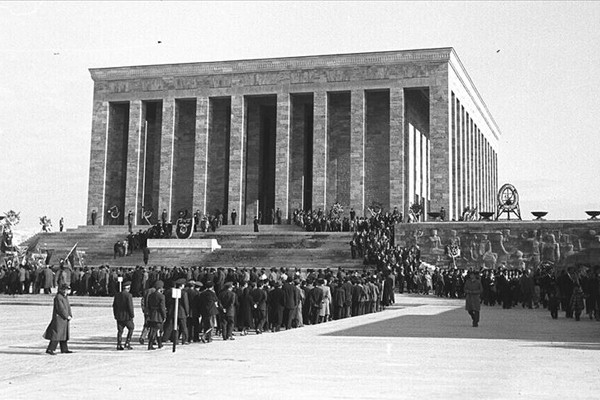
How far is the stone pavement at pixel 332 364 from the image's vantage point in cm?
796

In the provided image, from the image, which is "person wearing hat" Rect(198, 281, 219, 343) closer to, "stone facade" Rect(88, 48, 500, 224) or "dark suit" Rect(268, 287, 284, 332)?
"dark suit" Rect(268, 287, 284, 332)

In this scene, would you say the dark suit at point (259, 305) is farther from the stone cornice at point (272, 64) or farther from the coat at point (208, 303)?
the stone cornice at point (272, 64)

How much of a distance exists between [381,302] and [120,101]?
3043cm

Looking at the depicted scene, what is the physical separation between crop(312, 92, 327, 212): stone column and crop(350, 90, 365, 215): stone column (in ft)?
5.18

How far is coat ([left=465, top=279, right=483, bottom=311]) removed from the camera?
1630 centimetres

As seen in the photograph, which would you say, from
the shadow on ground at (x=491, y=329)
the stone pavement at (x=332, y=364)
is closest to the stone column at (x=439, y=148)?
the shadow on ground at (x=491, y=329)

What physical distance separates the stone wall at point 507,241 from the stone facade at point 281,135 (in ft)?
26.1

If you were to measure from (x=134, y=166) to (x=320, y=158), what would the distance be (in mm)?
11792

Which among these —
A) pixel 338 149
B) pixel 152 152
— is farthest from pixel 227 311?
pixel 152 152

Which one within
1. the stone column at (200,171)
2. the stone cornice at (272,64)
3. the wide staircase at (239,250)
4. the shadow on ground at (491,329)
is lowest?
the shadow on ground at (491,329)

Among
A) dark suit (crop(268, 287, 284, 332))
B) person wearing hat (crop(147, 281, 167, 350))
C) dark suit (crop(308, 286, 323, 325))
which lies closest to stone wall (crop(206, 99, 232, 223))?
dark suit (crop(308, 286, 323, 325))

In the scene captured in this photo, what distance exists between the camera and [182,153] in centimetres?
4831

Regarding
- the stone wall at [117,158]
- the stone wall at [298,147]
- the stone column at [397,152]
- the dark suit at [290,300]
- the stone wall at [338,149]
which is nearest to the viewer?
the dark suit at [290,300]

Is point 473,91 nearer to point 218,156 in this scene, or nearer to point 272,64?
point 272,64
